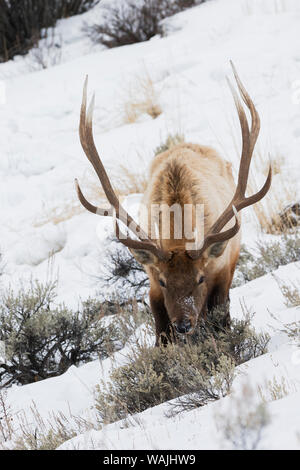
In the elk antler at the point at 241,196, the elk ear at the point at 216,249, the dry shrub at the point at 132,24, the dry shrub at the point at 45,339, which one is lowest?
the dry shrub at the point at 45,339

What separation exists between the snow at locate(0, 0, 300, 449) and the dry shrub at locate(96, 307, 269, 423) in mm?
139

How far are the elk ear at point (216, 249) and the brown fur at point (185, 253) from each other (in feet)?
0.09

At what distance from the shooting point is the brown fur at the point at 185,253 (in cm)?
423

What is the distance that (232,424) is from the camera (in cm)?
238

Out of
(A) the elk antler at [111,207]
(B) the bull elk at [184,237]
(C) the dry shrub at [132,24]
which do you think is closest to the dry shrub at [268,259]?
(B) the bull elk at [184,237]

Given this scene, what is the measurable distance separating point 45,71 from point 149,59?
2.49 meters

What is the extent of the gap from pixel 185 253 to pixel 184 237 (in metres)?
0.21

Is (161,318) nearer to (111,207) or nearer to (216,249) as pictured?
(216,249)

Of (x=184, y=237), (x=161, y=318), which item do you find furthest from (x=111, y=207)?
(x=161, y=318)

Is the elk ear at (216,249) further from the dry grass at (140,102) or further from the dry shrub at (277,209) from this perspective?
the dry grass at (140,102)

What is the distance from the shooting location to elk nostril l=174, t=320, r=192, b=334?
13.3 ft

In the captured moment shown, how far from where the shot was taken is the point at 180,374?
3.71 meters

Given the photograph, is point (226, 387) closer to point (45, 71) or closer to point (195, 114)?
point (195, 114)

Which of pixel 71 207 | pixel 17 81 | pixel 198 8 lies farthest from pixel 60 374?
pixel 198 8
